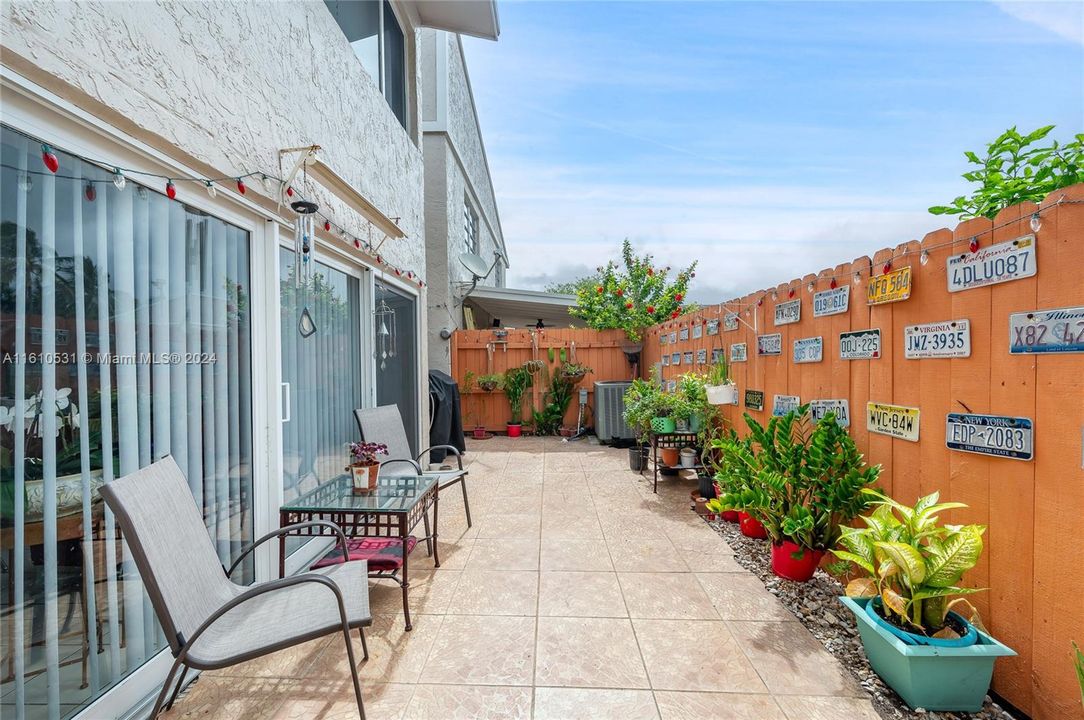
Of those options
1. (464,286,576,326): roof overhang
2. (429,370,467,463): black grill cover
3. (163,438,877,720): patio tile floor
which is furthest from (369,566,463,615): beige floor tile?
(464,286,576,326): roof overhang

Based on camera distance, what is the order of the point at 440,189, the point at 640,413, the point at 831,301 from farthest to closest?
the point at 440,189, the point at 640,413, the point at 831,301

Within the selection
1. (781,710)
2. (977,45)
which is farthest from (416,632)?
(977,45)

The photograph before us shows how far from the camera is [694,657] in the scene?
1.97 meters

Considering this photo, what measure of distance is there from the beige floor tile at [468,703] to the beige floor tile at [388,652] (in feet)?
0.46

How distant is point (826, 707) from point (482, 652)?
1342mm

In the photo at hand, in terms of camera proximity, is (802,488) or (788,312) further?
(788,312)

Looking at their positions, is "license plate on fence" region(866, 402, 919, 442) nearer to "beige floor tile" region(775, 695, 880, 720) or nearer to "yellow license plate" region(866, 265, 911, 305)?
"yellow license plate" region(866, 265, 911, 305)

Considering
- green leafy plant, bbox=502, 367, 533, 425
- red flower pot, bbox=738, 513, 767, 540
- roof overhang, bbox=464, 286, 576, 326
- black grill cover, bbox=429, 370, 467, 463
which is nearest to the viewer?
red flower pot, bbox=738, 513, 767, 540

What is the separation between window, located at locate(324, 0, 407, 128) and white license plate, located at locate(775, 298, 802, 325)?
373 cm

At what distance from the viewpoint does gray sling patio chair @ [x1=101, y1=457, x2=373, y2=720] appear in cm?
138

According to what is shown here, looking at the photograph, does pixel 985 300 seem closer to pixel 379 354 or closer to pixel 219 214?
pixel 219 214

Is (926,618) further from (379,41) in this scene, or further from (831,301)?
(379,41)

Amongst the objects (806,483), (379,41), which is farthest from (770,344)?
(379,41)

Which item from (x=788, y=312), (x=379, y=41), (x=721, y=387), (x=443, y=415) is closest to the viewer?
(x=788, y=312)
